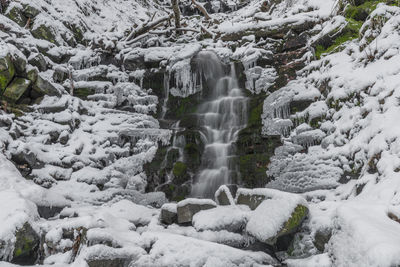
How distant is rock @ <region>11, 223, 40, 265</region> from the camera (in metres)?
3.78

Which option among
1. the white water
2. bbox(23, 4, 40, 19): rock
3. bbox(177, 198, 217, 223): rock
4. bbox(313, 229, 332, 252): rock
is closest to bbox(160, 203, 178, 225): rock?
bbox(177, 198, 217, 223): rock

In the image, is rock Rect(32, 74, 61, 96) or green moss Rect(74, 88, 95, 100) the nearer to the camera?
rock Rect(32, 74, 61, 96)

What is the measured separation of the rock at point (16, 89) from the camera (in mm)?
7392

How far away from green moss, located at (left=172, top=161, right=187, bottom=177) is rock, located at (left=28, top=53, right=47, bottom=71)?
5543 millimetres

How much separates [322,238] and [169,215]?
93.2 inches

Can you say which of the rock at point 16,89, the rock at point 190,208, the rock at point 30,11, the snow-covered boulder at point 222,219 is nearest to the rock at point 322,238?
the snow-covered boulder at point 222,219

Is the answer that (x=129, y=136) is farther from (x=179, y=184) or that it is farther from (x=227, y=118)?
(x=227, y=118)

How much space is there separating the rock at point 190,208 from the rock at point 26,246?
204 centimetres

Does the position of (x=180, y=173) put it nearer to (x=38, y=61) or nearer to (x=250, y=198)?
(x=250, y=198)

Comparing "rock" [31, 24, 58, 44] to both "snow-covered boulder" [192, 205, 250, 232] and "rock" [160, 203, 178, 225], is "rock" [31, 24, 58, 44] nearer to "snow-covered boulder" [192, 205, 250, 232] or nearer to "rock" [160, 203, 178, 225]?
"rock" [160, 203, 178, 225]

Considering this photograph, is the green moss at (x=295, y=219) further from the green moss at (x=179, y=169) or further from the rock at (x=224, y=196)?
the green moss at (x=179, y=169)

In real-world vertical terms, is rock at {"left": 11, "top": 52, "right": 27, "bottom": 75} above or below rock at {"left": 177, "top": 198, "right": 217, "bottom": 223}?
above

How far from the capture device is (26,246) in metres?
3.86

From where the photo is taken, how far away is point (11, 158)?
625cm
